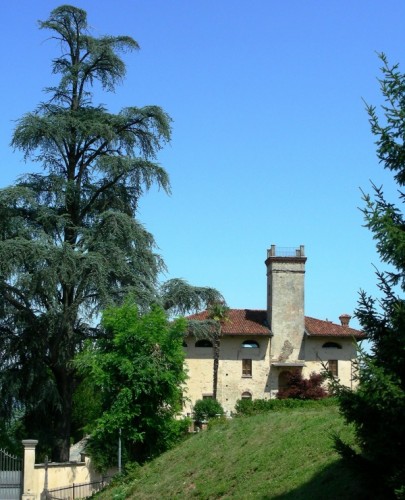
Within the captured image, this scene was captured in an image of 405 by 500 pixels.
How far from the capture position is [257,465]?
20266mm

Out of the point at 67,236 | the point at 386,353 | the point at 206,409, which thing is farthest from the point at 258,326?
the point at 386,353

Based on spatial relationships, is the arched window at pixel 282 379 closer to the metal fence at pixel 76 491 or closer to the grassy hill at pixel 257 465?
the metal fence at pixel 76 491

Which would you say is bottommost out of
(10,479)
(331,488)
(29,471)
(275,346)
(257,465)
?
(10,479)

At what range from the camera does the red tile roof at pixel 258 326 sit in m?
58.7

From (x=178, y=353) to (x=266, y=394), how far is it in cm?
2964

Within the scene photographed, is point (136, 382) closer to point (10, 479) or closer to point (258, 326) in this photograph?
point (10, 479)

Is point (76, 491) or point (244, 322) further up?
point (244, 322)

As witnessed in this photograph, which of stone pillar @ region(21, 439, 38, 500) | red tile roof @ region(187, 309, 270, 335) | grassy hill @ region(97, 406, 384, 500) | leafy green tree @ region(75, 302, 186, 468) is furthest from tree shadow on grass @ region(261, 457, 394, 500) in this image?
red tile roof @ region(187, 309, 270, 335)

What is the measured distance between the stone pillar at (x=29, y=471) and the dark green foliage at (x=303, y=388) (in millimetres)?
28785

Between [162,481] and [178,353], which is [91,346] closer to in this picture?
[178,353]

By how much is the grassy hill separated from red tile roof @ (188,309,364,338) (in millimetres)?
31879

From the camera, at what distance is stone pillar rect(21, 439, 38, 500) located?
92.5ft

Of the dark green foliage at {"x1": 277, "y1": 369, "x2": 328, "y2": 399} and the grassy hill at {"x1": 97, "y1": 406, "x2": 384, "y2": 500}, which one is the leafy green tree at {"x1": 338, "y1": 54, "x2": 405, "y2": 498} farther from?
the dark green foliage at {"x1": 277, "y1": 369, "x2": 328, "y2": 399}

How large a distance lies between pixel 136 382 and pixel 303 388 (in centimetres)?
2833
